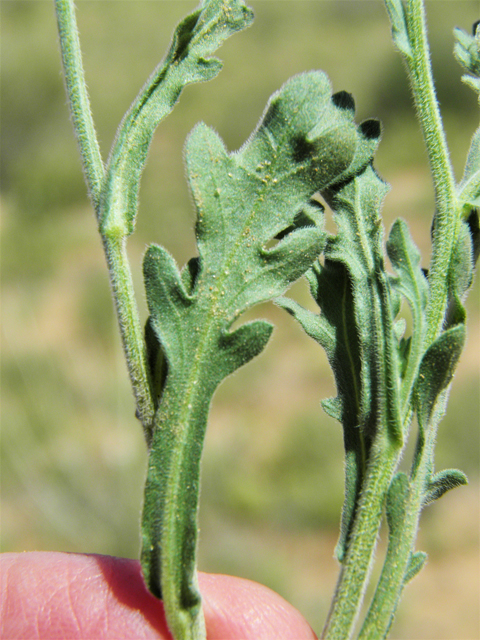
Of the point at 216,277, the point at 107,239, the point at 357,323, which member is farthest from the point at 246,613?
the point at 107,239

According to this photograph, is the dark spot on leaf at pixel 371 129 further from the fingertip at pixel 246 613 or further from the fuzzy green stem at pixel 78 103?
the fingertip at pixel 246 613

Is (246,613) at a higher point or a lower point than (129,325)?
lower

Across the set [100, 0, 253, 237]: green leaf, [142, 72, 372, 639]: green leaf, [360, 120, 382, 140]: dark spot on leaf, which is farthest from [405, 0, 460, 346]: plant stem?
[100, 0, 253, 237]: green leaf

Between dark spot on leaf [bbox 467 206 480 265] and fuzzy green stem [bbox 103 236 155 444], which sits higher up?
dark spot on leaf [bbox 467 206 480 265]

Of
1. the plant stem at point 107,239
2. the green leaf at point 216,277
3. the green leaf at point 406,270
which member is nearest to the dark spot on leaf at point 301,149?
the green leaf at point 216,277

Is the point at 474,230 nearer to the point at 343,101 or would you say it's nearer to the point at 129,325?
the point at 343,101

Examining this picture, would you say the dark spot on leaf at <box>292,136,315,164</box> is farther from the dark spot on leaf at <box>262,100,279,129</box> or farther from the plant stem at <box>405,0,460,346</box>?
the plant stem at <box>405,0,460,346</box>
